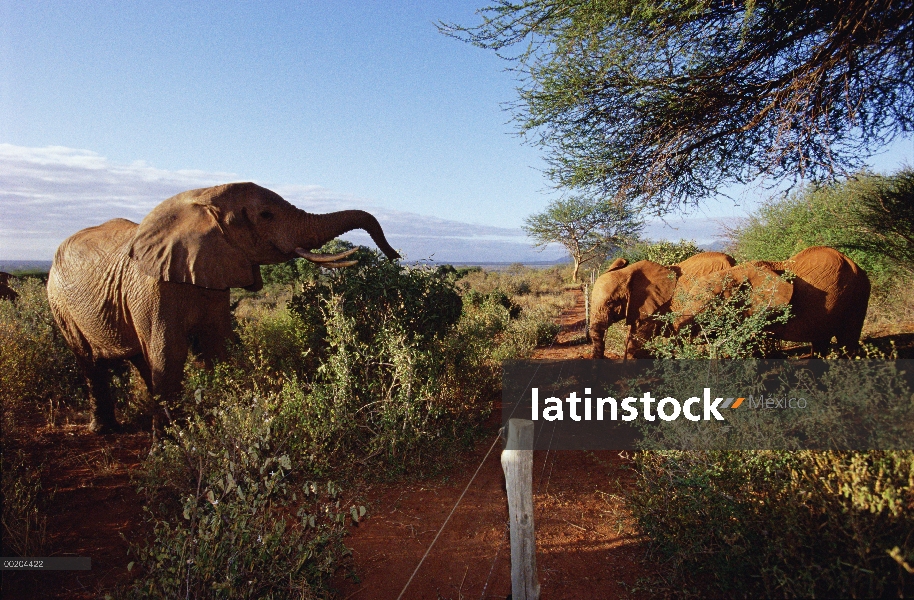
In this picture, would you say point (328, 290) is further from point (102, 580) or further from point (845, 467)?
point (845, 467)

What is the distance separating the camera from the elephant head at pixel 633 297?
7.55 metres

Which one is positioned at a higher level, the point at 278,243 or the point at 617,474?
the point at 278,243

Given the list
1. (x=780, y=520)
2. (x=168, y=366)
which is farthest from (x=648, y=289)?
(x=168, y=366)

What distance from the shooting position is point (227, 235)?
17.2 ft

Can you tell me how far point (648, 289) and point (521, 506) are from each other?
18.0 ft

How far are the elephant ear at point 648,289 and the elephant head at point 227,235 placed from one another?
452cm

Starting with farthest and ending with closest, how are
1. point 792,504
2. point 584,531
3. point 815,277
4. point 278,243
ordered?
point 815,277 → point 278,243 → point 584,531 → point 792,504

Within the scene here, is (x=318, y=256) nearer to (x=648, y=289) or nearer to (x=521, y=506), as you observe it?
(x=521, y=506)

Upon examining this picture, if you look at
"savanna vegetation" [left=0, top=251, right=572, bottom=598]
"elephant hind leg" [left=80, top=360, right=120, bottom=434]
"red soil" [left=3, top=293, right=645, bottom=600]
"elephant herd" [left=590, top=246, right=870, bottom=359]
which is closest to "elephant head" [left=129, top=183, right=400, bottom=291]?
"savanna vegetation" [left=0, top=251, right=572, bottom=598]

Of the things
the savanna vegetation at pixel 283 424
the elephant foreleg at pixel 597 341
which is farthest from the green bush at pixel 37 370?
the elephant foreleg at pixel 597 341

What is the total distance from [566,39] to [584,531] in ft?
17.7

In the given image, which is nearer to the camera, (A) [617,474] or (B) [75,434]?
(A) [617,474]

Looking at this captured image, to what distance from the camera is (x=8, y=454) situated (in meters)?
4.94

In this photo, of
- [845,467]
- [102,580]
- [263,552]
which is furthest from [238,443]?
[845,467]
